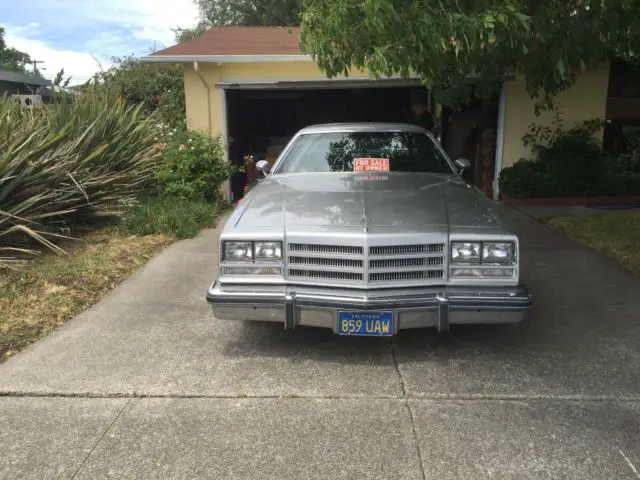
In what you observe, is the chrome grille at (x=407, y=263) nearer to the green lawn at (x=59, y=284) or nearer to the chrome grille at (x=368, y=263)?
the chrome grille at (x=368, y=263)

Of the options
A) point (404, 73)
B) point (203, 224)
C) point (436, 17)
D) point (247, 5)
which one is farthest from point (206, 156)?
point (247, 5)

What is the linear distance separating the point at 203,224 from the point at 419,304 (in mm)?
5570

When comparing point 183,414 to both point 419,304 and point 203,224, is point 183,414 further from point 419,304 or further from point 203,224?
point 203,224

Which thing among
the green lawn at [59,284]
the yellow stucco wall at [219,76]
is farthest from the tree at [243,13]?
the green lawn at [59,284]

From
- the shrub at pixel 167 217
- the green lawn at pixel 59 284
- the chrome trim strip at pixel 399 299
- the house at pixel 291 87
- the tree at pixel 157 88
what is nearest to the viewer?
the chrome trim strip at pixel 399 299

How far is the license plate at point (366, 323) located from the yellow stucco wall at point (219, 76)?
7.52 metres

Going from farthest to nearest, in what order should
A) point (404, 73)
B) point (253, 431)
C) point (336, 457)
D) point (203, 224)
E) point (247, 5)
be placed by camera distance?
point (247, 5)
point (203, 224)
point (404, 73)
point (253, 431)
point (336, 457)

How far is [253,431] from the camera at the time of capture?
311cm

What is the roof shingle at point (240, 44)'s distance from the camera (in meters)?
10.2

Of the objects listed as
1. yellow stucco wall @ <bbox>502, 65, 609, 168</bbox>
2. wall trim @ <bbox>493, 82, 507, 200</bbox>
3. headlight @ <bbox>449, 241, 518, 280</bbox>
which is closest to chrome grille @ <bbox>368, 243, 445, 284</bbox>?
headlight @ <bbox>449, 241, 518, 280</bbox>

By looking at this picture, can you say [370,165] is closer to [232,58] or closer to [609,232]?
[609,232]

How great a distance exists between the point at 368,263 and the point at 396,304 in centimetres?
32

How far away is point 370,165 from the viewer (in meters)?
5.25

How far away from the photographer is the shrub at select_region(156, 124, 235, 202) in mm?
9273
